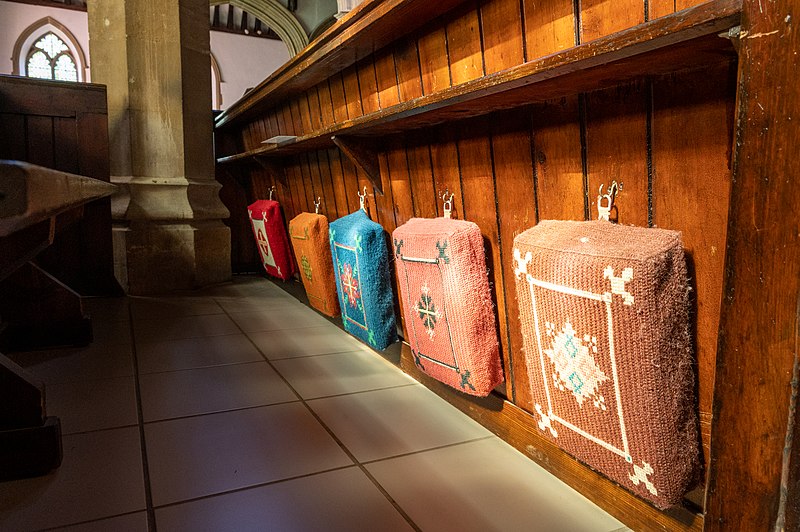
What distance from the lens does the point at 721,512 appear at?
2.22ft

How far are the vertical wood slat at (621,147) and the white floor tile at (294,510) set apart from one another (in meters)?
0.68

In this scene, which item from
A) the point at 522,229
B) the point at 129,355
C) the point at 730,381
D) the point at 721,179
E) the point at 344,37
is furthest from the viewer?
the point at 129,355

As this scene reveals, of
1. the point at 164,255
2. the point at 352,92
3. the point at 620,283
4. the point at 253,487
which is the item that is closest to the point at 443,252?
the point at 620,283

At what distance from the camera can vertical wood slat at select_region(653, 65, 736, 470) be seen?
79 centimetres

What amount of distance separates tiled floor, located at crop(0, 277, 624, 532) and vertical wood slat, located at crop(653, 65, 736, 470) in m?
0.42

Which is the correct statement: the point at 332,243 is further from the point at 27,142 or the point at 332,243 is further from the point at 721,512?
the point at 27,142

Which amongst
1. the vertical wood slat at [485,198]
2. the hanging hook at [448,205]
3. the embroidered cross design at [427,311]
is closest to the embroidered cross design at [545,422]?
the vertical wood slat at [485,198]

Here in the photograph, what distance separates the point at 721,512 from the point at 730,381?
159mm

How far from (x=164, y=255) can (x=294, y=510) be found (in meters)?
2.52

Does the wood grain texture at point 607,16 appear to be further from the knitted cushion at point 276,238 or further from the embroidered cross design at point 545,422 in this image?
the knitted cushion at point 276,238

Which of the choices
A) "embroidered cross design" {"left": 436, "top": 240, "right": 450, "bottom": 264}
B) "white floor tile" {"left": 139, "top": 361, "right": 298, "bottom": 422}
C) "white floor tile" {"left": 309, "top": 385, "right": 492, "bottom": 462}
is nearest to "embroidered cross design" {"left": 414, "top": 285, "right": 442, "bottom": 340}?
"embroidered cross design" {"left": 436, "top": 240, "right": 450, "bottom": 264}

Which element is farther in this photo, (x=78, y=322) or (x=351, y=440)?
(x=78, y=322)

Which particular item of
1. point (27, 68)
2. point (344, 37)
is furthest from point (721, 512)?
point (27, 68)

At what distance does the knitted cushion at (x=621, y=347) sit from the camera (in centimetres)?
84
